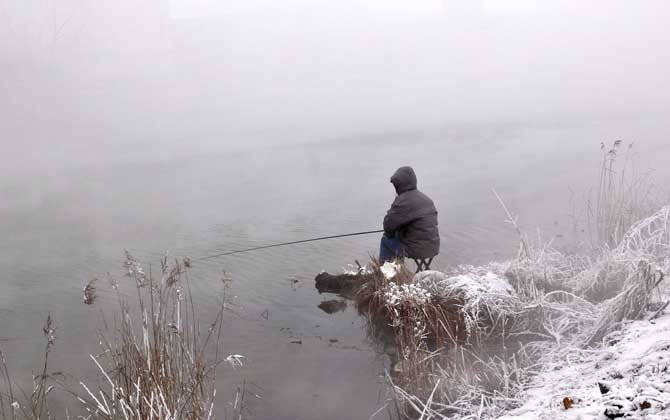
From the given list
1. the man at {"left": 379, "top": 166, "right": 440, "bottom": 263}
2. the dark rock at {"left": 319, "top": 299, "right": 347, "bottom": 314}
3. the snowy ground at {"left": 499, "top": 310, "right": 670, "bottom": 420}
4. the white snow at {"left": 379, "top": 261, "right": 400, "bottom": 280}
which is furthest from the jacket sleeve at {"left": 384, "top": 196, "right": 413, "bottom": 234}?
the snowy ground at {"left": 499, "top": 310, "right": 670, "bottom": 420}

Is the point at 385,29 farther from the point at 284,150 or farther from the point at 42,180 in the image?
the point at 42,180

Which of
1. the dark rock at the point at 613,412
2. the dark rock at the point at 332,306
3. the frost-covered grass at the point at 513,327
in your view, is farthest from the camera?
the dark rock at the point at 332,306

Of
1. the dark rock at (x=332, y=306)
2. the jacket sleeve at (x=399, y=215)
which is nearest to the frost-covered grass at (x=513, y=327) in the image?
the dark rock at (x=332, y=306)

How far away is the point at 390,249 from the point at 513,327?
7.50 ft

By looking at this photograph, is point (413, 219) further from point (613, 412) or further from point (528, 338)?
point (613, 412)

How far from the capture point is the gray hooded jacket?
826 centimetres

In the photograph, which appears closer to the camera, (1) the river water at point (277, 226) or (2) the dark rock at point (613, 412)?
(2) the dark rock at point (613, 412)

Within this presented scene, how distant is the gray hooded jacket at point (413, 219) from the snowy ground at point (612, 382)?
2979 millimetres

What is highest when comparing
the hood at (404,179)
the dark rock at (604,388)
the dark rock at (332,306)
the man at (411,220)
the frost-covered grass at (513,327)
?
the hood at (404,179)

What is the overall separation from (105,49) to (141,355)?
5246 centimetres

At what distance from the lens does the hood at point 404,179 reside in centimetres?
829

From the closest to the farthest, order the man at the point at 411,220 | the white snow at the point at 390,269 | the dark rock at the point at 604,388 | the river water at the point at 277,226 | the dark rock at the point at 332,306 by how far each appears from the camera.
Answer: the dark rock at the point at 604,388 < the river water at the point at 277,226 < the white snow at the point at 390,269 < the man at the point at 411,220 < the dark rock at the point at 332,306

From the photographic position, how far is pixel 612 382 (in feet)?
13.6

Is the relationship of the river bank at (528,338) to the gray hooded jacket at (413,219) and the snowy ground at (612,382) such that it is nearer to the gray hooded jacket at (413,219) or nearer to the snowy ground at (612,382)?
the snowy ground at (612,382)
